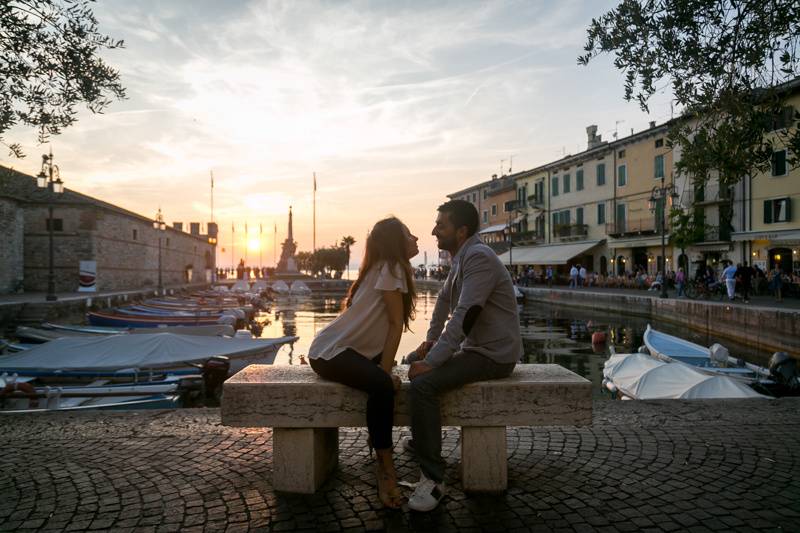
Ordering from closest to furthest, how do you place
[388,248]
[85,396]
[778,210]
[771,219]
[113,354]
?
[388,248] → [85,396] → [113,354] → [778,210] → [771,219]

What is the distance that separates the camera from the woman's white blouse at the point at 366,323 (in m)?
3.70

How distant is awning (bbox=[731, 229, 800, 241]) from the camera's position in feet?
89.0

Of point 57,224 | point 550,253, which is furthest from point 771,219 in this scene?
point 57,224

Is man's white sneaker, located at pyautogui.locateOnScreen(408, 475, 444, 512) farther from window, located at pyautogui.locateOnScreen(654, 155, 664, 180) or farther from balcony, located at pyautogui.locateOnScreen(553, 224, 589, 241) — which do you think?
balcony, located at pyautogui.locateOnScreen(553, 224, 589, 241)

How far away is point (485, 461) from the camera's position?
146 inches

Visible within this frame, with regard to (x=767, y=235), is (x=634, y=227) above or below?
above

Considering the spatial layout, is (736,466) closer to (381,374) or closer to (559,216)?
(381,374)

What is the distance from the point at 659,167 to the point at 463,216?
39014 mm

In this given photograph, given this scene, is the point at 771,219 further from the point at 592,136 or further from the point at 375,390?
the point at 375,390

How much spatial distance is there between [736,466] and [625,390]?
710 cm

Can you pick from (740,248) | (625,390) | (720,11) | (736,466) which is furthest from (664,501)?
(740,248)

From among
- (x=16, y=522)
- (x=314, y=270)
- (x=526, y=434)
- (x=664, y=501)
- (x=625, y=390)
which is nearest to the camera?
(x=16, y=522)

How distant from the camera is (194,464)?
4266 millimetres

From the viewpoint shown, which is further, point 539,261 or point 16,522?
point 539,261
